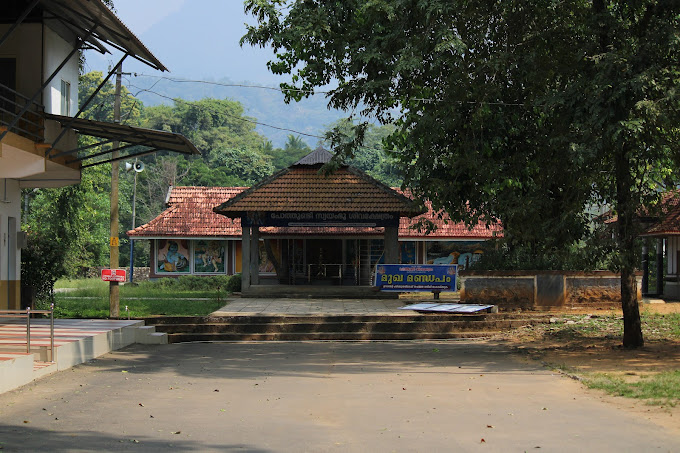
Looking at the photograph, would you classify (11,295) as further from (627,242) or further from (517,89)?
(627,242)

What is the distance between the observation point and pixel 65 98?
65.4 feet

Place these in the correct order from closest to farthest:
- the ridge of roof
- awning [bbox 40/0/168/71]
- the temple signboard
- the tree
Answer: the tree → awning [bbox 40/0/168/71] → the temple signboard → the ridge of roof

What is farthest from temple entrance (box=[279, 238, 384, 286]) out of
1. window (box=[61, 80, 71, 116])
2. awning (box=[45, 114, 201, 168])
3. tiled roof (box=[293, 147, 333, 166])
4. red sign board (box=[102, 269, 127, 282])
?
awning (box=[45, 114, 201, 168])

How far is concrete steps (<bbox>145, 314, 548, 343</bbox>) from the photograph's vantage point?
1866 cm

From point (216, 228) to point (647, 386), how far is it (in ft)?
88.9

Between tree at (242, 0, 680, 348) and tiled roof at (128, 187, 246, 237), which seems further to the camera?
tiled roof at (128, 187, 246, 237)

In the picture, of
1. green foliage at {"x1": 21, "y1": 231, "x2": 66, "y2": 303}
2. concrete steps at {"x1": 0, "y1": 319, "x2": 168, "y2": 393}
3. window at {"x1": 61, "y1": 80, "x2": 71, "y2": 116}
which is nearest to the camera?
concrete steps at {"x1": 0, "y1": 319, "x2": 168, "y2": 393}

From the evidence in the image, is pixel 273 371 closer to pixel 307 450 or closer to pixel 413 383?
pixel 413 383

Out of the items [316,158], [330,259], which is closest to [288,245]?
[330,259]

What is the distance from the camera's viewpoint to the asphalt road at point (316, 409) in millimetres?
7754

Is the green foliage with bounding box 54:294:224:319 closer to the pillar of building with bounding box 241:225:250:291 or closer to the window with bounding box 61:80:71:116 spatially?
the pillar of building with bounding box 241:225:250:291

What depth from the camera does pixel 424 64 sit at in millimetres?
15852

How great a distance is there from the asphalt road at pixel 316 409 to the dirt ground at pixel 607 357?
1.25 ft

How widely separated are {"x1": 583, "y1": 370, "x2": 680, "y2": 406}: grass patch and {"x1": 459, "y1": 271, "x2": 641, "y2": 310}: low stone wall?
10.7m
